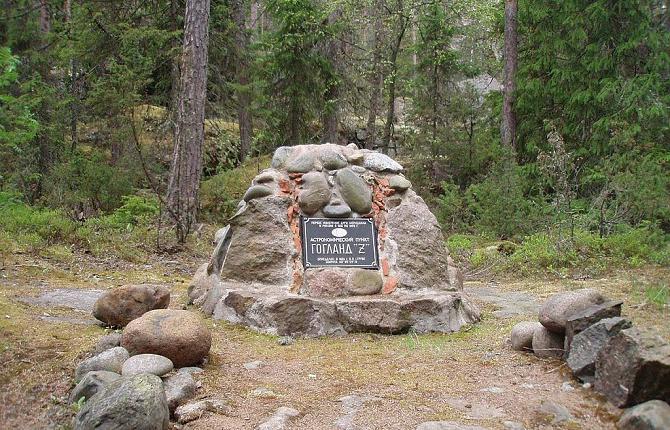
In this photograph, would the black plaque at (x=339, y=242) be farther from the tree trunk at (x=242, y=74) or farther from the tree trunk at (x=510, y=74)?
the tree trunk at (x=510, y=74)

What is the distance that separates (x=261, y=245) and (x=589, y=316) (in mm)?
3052

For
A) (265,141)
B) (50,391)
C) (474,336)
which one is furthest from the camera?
(265,141)

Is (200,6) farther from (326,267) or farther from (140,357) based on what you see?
(140,357)

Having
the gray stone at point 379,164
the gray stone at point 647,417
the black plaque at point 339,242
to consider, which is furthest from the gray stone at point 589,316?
Result: the gray stone at point 379,164

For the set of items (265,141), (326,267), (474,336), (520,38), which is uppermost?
(520,38)

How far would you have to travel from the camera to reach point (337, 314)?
Answer: 215 inches

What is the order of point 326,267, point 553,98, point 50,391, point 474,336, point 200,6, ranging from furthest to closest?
point 553,98 → point 200,6 → point 326,267 → point 474,336 → point 50,391

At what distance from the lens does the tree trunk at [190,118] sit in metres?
10.4

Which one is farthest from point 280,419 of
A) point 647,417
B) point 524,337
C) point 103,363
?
point 524,337

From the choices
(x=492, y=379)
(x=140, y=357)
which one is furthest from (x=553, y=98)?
(x=140, y=357)

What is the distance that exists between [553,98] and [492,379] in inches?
531

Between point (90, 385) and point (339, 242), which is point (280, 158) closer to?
point (339, 242)

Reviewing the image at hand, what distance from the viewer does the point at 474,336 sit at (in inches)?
213

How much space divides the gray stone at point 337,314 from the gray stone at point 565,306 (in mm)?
1255
